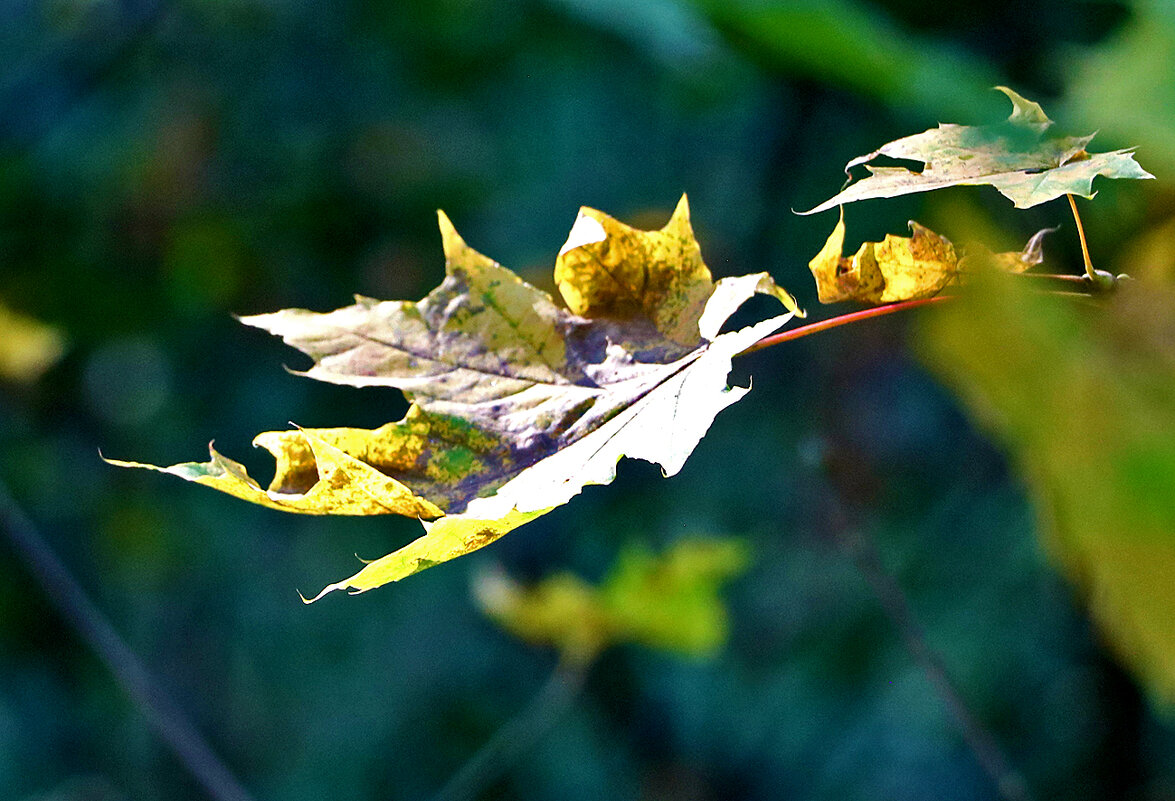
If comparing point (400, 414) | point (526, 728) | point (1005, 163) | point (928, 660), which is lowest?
point (526, 728)

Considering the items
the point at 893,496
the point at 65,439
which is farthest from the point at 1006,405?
the point at 65,439

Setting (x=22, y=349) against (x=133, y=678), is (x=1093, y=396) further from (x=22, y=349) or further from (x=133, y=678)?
(x=22, y=349)

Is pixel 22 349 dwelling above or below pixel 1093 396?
below

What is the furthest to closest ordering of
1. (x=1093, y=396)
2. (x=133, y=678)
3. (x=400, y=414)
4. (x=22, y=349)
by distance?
(x=400, y=414)
(x=22, y=349)
(x=133, y=678)
(x=1093, y=396)

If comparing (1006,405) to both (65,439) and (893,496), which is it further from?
(65,439)

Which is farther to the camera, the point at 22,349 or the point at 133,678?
the point at 22,349

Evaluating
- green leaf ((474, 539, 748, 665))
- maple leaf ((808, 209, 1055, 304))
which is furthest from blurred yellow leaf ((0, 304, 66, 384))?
maple leaf ((808, 209, 1055, 304))

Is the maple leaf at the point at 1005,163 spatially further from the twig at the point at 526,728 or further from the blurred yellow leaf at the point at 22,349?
the twig at the point at 526,728

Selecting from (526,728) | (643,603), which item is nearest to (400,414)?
(526,728)
